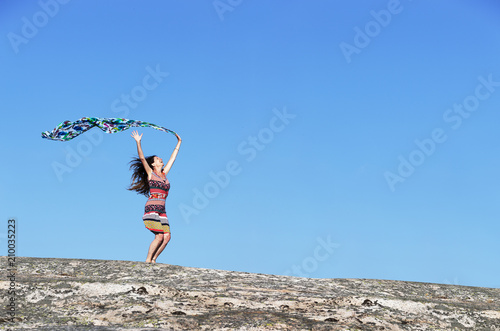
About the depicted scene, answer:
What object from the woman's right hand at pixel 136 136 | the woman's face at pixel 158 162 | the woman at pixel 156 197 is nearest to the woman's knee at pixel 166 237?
the woman at pixel 156 197

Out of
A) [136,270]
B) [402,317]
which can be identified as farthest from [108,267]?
Result: [402,317]

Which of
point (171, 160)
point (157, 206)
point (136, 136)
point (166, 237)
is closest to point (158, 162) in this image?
point (171, 160)

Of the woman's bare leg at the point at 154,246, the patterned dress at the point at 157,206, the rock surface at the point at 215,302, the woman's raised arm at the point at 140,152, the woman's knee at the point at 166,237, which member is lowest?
the rock surface at the point at 215,302

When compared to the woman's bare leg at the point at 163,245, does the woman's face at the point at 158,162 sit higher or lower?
higher

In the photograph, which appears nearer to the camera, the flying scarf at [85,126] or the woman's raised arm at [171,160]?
the woman's raised arm at [171,160]

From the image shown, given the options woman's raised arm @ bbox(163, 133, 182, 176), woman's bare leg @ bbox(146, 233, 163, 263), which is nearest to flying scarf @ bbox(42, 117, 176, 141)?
woman's raised arm @ bbox(163, 133, 182, 176)

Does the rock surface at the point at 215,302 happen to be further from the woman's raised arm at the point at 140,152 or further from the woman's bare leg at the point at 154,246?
the woman's raised arm at the point at 140,152

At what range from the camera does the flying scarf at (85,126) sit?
43.3ft

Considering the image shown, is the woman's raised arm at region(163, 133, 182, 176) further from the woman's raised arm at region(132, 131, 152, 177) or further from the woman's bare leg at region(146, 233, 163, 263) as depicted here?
the woman's bare leg at region(146, 233, 163, 263)

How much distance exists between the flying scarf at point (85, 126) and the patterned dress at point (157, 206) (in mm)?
1622

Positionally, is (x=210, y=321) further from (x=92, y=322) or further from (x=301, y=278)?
(x=301, y=278)

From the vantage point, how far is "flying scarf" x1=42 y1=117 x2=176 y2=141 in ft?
43.3

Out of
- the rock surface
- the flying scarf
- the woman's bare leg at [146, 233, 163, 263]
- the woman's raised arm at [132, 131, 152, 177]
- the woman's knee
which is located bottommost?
the rock surface

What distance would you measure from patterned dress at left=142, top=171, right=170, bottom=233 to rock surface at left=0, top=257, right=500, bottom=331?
12.3 ft
